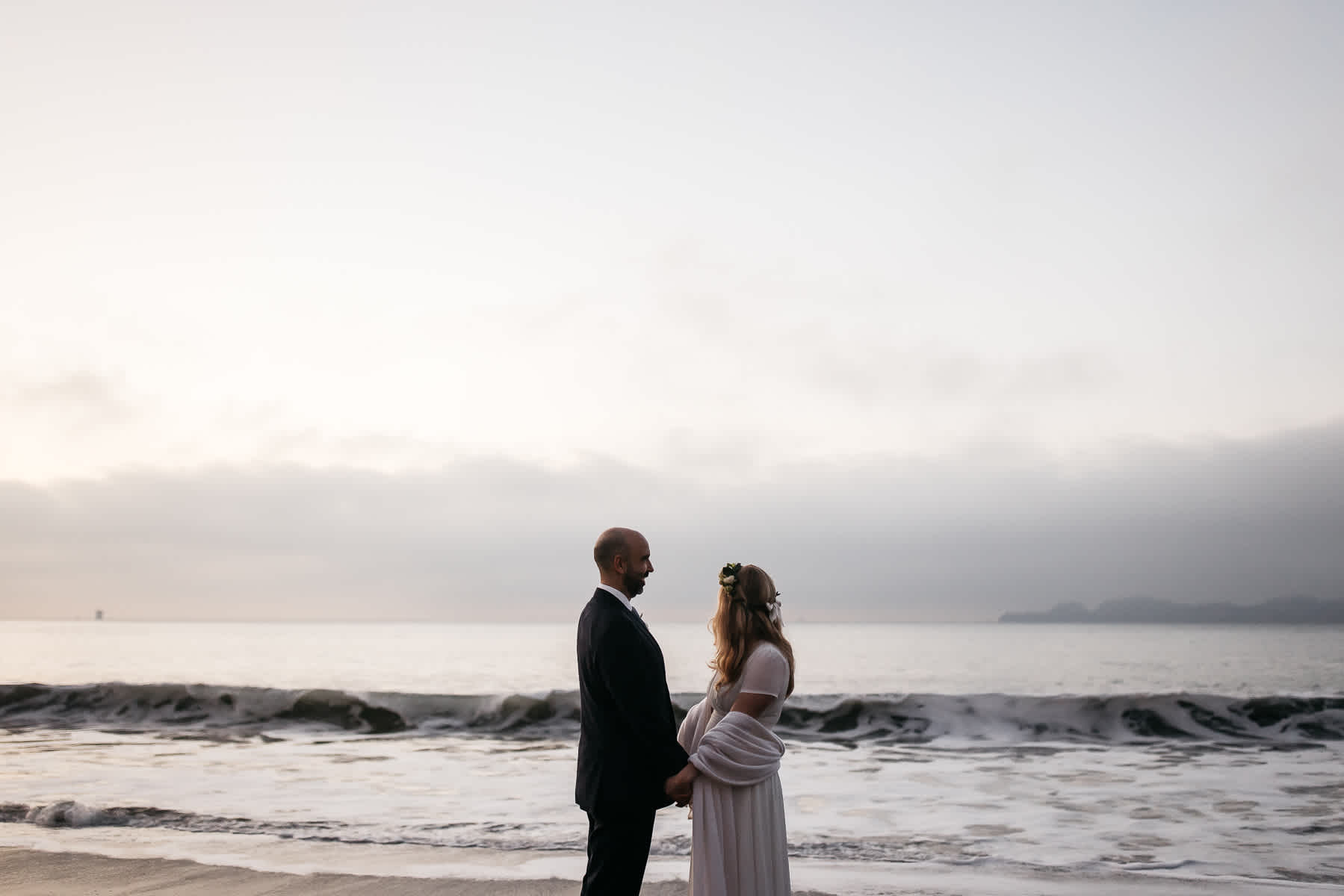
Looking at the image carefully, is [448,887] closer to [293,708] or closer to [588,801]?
[588,801]

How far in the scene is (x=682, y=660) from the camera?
47.6 meters

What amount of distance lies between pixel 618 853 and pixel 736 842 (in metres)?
0.48

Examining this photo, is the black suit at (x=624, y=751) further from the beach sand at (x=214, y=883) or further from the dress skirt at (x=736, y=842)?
the beach sand at (x=214, y=883)

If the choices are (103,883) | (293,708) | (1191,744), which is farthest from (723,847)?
(293,708)

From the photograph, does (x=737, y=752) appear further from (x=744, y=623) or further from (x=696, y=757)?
(x=744, y=623)

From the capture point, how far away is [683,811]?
9.16 metres

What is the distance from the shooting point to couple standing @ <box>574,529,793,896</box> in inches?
154

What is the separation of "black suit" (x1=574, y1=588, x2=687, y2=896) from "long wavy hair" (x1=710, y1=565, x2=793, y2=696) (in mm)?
294

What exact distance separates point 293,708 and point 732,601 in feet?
53.5

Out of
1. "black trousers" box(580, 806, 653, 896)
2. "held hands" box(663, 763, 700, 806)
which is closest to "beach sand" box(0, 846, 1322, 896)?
"black trousers" box(580, 806, 653, 896)

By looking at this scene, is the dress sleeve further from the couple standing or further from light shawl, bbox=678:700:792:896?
light shawl, bbox=678:700:792:896

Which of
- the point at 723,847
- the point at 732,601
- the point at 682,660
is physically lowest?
the point at 682,660

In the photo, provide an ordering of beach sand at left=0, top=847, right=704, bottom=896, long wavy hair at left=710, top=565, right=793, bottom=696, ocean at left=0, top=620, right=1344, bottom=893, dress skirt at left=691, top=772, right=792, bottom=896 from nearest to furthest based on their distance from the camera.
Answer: dress skirt at left=691, top=772, right=792, bottom=896 → long wavy hair at left=710, top=565, right=793, bottom=696 → beach sand at left=0, top=847, right=704, bottom=896 → ocean at left=0, top=620, right=1344, bottom=893

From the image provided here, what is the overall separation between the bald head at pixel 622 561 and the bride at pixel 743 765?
365 mm
